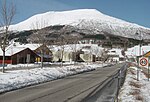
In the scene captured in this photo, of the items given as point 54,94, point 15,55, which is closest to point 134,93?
point 54,94

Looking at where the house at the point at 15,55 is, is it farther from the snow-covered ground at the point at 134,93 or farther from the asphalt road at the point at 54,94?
the snow-covered ground at the point at 134,93

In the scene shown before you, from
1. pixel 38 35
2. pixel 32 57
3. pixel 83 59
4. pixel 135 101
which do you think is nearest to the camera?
pixel 135 101

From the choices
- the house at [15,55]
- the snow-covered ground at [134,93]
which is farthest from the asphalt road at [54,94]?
the house at [15,55]

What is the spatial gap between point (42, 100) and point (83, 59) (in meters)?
131

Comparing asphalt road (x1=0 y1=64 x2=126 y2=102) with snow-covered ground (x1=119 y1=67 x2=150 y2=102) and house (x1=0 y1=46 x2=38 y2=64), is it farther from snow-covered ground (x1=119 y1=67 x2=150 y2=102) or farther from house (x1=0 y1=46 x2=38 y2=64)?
house (x1=0 y1=46 x2=38 y2=64)

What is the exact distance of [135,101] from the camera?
1191 centimetres

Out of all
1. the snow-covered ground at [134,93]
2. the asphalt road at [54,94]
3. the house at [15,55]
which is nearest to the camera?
the snow-covered ground at [134,93]

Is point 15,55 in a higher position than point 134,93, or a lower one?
higher

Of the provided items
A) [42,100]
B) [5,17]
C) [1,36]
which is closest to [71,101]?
[42,100]

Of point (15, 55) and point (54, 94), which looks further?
point (15, 55)

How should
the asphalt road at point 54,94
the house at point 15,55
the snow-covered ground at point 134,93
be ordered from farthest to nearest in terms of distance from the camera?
the house at point 15,55 < the asphalt road at point 54,94 < the snow-covered ground at point 134,93

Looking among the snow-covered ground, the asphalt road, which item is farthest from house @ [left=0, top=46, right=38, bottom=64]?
the snow-covered ground

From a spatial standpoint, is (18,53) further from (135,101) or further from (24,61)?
(135,101)

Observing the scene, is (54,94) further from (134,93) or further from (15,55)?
(15,55)
